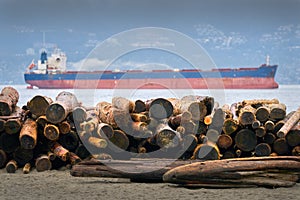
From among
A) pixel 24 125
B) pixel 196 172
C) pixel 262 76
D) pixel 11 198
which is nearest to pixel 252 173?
pixel 196 172

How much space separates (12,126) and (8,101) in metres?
0.62

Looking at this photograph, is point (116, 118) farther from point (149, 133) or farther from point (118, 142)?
point (149, 133)

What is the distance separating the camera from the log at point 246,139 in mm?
6789

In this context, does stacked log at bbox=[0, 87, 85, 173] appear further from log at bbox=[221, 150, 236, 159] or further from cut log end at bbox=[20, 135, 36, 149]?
log at bbox=[221, 150, 236, 159]

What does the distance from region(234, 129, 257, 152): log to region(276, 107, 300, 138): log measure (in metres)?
0.33

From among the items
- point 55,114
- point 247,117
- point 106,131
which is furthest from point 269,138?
point 55,114

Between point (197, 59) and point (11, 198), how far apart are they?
300cm

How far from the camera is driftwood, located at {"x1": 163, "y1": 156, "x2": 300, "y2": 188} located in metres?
5.54

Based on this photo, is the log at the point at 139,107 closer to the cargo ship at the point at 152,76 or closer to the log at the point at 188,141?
the log at the point at 188,141

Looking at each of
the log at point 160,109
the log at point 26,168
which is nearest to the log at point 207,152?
A: the log at point 160,109

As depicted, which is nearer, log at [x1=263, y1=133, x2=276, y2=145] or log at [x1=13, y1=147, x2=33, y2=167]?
log at [x1=263, y1=133, x2=276, y2=145]

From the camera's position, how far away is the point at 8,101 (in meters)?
7.32

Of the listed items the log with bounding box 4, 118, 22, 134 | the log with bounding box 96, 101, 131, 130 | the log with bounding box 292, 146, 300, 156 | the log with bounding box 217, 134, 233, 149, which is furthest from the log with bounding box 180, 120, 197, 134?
the log with bounding box 4, 118, 22, 134

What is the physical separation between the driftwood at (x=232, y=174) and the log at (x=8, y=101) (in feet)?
8.68
